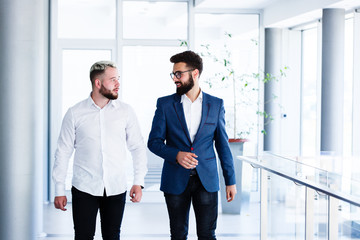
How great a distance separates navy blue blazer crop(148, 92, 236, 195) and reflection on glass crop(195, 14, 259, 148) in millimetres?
4470

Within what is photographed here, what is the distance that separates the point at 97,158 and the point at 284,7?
193 inches

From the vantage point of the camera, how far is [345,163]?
4.65 meters

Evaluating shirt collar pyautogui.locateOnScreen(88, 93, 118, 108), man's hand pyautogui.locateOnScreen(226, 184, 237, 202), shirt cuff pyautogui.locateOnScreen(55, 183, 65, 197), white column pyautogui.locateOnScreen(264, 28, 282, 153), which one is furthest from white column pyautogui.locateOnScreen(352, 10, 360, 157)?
shirt cuff pyautogui.locateOnScreen(55, 183, 65, 197)

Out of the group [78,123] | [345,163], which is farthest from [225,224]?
[78,123]

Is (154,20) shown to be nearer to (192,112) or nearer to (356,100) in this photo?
(356,100)

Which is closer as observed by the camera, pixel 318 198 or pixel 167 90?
pixel 318 198

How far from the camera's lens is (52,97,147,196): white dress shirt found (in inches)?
122

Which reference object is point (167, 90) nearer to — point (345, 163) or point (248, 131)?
point (248, 131)

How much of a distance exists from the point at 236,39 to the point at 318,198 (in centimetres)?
495

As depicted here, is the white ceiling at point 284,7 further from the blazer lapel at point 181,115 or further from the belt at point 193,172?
the belt at point 193,172

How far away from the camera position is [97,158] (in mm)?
3117

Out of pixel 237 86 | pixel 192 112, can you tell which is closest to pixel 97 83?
pixel 192 112

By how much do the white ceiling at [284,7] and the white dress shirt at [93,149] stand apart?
387cm

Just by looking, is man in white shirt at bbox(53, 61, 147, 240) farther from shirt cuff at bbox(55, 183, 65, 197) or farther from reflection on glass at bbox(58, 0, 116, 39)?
reflection on glass at bbox(58, 0, 116, 39)
